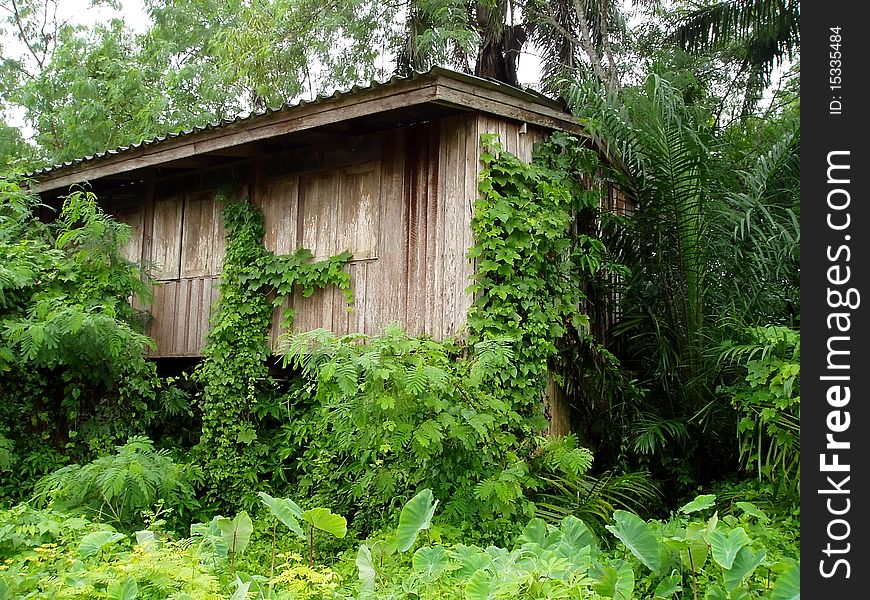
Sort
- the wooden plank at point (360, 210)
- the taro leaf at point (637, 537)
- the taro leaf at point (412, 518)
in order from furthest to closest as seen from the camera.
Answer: the wooden plank at point (360, 210) → the taro leaf at point (412, 518) → the taro leaf at point (637, 537)

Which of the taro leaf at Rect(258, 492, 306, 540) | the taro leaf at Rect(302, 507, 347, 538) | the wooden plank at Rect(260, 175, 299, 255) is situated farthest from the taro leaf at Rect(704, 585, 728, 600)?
the wooden plank at Rect(260, 175, 299, 255)

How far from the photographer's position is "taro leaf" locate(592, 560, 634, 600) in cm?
432

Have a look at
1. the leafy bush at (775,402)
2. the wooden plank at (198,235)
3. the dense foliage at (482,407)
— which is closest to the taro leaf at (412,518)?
the dense foliage at (482,407)

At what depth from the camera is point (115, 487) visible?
6.89 m

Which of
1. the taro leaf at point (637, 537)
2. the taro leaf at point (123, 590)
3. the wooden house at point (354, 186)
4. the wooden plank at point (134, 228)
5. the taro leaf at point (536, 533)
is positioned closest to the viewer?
the taro leaf at point (123, 590)

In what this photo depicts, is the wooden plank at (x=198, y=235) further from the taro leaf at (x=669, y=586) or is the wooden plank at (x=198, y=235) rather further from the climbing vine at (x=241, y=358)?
the taro leaf at (x=669, y=586)

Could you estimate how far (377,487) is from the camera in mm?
6445

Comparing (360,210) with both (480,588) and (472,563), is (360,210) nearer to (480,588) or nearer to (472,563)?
(472,563)

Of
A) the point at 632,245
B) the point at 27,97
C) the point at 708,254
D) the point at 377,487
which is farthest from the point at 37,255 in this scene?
the point at 27,97

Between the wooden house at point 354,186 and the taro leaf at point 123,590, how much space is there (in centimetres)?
358

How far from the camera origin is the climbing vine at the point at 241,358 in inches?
327

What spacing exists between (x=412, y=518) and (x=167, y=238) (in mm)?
6318

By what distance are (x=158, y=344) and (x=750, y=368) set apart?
6.84m

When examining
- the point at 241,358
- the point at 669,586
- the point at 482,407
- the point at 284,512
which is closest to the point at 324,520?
the point at 284,512
